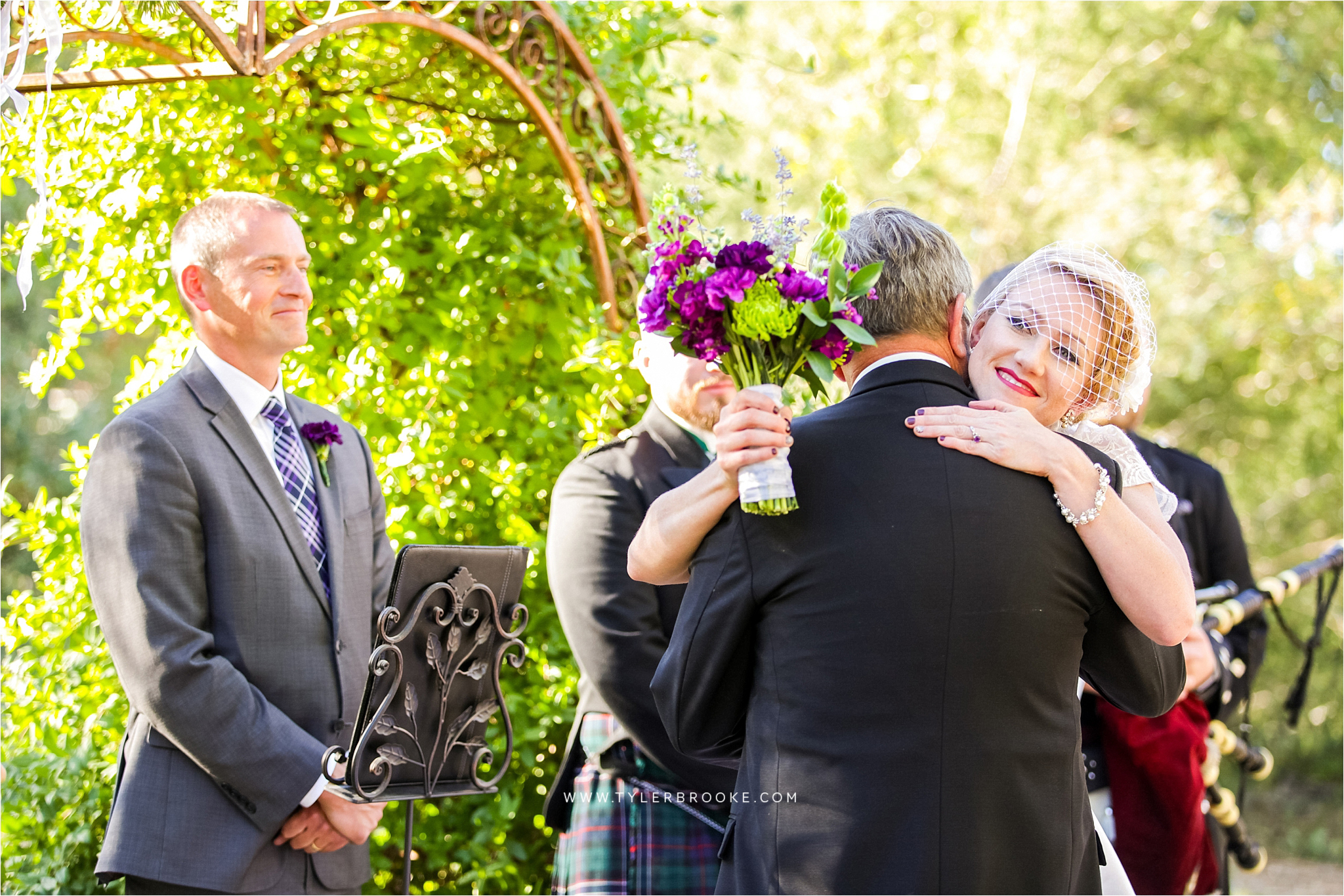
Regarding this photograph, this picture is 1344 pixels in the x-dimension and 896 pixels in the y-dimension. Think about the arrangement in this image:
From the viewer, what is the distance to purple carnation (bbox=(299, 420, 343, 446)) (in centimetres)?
295

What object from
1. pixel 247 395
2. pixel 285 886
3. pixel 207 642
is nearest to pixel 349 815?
pixel 285 886

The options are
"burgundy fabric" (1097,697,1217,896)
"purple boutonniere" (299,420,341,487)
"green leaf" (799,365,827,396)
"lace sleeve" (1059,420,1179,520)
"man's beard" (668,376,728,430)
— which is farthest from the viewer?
"burgundy fabric" (1097,697,1217,896)

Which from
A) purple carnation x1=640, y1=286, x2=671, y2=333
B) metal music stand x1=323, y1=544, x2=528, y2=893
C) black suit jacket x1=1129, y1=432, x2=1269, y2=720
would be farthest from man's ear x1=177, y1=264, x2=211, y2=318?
black suit jacket x1=1129, y1=432, x2=1269, y2=720

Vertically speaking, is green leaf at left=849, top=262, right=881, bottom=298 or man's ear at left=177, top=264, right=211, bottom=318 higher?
man's ear at left=177, top=264, right=211, bottom=318

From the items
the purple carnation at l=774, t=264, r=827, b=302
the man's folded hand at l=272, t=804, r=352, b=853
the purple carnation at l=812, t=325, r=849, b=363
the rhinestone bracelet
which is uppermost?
the purple carnation at l=774, t=264, r=827, b=302

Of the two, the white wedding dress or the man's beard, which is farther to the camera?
the man's beard

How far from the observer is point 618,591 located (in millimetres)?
2943

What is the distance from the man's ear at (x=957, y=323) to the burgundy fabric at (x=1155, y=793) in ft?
6.22

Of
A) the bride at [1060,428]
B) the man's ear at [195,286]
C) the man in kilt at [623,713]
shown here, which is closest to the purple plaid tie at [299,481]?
the man's ear at [195,286]

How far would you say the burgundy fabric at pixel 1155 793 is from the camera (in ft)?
11.2

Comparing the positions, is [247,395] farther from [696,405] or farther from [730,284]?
[730,284]

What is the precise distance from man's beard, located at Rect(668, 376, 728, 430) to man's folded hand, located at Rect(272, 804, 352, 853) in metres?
1.39

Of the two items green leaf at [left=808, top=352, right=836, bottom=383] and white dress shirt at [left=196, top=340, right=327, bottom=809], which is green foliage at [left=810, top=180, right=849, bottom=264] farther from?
white dress shirt at [left=196, top=340, right=327, bottom=809]

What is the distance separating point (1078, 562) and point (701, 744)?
683 mm
